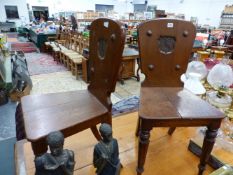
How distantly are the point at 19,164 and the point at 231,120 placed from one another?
57.4 inches

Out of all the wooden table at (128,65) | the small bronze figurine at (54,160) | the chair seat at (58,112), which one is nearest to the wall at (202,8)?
the wooden table at (128,65)

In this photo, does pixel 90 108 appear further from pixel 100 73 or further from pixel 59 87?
pixel 59 87

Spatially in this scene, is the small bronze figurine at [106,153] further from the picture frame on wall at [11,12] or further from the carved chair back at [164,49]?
the picture frame on wall at [11,12]

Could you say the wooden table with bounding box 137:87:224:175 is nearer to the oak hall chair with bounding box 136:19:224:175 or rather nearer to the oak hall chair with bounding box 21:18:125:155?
the oak hall chair with bounding box 136:19:224:175

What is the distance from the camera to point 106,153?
70 cm

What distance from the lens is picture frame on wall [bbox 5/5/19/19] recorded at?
11.5 meters

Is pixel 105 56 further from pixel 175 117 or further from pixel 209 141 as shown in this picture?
pixel 209 141

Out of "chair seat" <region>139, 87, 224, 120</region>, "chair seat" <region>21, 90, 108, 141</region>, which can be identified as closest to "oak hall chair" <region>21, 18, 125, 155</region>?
"chair seat" <region>21, 90, 108, 141</region>

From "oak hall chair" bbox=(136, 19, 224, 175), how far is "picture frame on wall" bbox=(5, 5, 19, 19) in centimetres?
1293

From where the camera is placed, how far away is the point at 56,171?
0.57 m

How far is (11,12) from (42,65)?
9.08 meters

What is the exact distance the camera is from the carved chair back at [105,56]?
0.96 meters

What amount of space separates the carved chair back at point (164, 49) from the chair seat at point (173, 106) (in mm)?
115

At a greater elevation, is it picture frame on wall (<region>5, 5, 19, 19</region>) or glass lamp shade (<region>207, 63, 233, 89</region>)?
picture frame on wall (<region>5, 5, 19, 19</region>)
